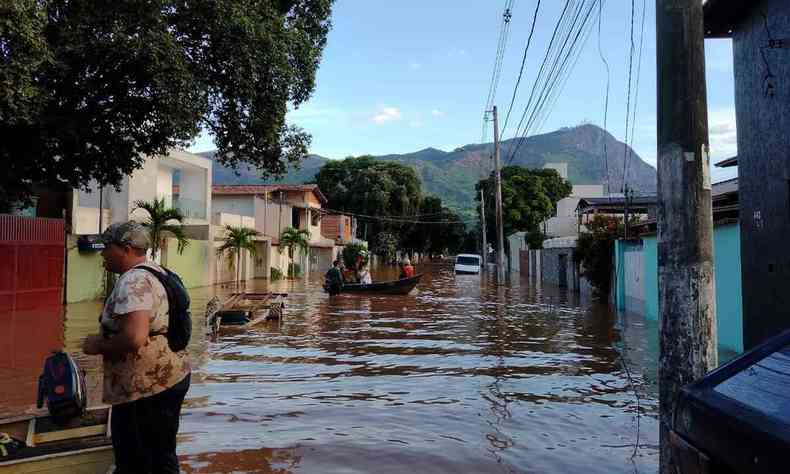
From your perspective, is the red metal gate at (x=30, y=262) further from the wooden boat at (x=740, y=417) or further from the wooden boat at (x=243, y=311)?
the wooden boat at (x=740, y=417)

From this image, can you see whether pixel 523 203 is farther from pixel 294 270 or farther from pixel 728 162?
pixel 728 162

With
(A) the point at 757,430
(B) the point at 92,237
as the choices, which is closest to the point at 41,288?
(B) the point at 92,237

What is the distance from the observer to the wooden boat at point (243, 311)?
14.1 meters

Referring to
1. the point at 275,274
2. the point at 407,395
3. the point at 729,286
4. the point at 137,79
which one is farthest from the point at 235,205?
the point at 407,395

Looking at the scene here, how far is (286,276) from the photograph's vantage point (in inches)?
1641

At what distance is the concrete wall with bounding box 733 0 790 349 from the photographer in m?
7.59

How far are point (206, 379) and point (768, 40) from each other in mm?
8353

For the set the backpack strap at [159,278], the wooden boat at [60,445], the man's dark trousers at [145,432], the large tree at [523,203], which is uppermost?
the large tree at [523,203]

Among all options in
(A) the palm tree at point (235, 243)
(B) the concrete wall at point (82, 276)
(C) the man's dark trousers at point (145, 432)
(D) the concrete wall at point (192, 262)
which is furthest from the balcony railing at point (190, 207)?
(C) the man's dark trousers at point (145, 432)

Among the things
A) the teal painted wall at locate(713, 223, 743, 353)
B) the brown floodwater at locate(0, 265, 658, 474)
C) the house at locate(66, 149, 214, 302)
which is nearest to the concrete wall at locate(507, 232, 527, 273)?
the house at locate(66, 149, 214, 302)

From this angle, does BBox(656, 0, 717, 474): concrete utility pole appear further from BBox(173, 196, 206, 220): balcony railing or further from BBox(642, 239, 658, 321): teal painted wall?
BBox(173, 196, 206, 220): balcony railing

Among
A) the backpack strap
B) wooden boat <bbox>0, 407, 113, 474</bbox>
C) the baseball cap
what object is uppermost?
the baseball cap

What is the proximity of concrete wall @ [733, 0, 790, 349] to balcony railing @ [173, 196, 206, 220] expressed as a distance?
89.7ft

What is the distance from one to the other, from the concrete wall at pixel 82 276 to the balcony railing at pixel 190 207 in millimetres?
10948
